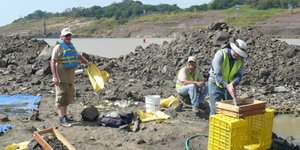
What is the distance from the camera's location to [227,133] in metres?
3.85

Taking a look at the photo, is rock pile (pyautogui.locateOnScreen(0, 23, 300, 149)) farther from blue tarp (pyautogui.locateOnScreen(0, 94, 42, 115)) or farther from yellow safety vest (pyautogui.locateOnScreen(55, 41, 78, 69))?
yellow safety vest (pyautogui.locateOnScreen(55, 41, 78, 69))

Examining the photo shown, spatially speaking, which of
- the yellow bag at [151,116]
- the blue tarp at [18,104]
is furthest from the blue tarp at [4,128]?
the yellow bag at [151,116]

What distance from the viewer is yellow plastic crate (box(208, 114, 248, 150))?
3.82 meters

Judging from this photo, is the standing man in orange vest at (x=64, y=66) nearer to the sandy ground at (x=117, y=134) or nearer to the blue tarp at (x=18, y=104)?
the sandy ground at (x=117, y=134)

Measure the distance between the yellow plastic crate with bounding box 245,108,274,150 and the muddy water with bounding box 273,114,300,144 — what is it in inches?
97.8

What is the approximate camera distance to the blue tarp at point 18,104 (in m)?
6.73

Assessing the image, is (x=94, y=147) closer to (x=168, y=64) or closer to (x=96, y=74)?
(x=96, y=74)

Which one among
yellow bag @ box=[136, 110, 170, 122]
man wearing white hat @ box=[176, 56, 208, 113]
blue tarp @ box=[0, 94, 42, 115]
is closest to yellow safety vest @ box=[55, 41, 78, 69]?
yellow bag @ box=[136, 110, 170, 122]

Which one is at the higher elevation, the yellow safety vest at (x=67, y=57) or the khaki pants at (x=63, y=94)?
the yellow safety vest at (x=67, y=57)

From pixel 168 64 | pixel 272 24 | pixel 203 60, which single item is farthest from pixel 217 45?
pixel 272 24

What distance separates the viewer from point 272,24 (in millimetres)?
47938

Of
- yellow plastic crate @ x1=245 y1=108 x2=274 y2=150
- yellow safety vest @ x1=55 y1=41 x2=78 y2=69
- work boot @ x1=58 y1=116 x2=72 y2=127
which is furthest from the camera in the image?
work boot @ x1=58 y1=116 x2=72 y2=127

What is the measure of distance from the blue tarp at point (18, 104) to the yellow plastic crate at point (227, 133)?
14.6 ft

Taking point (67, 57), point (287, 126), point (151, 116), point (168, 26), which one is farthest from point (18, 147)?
point (168, 26)
